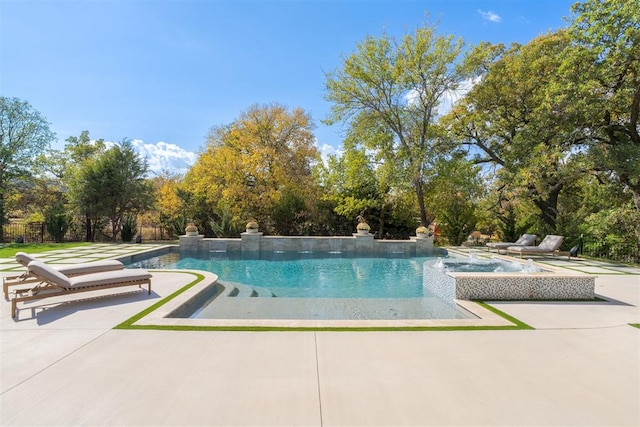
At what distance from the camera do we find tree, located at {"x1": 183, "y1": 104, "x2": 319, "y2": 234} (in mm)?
19812

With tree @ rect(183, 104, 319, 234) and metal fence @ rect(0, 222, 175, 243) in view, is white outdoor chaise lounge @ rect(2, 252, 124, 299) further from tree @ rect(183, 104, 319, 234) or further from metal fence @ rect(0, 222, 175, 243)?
metal fence @ rect(0, 222, 175, 243)

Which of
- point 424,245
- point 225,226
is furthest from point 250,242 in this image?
point 424,245

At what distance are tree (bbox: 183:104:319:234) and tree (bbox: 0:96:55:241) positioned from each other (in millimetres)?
10076

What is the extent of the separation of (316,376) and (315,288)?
5582mm

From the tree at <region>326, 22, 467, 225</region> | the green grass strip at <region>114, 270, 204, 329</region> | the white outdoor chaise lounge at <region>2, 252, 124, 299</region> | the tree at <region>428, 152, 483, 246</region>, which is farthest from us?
the tree at <region>428, 152, 483, 246</region>

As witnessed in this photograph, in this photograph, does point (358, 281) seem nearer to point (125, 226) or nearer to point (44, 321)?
point (44, 321)

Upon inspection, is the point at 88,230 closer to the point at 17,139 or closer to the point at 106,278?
the point at 17,139

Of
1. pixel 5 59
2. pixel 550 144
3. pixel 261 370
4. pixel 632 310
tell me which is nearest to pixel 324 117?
pixel 550 144

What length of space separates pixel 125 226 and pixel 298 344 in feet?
59.6

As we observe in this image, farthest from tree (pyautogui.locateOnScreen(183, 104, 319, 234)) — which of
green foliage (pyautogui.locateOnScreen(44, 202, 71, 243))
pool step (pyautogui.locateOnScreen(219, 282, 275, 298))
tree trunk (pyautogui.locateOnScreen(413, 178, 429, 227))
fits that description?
pool step (pyautogui.locateOnScreen(219, 282, 275, 298))

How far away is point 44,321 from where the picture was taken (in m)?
4.97

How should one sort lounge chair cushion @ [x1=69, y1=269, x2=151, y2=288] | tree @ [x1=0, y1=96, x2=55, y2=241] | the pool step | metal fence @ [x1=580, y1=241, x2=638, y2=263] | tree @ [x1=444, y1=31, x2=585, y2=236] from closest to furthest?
lounge chair cushion @ [x1=69, y1=269, x2=151, y2=288] < the pool step < metal fence @ [x1=580, y1=241, x2=638, y2=263] < tree @ [x1=444, y1=31, x2=585, y2=236] < tree @ [x1=0, y1=96, x2=55, y2=241]

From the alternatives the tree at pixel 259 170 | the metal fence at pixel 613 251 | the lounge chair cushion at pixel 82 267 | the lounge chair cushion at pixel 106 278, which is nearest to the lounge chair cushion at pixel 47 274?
the lounge chair cushion at pixel 106 278

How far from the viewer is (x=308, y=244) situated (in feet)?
56.3
